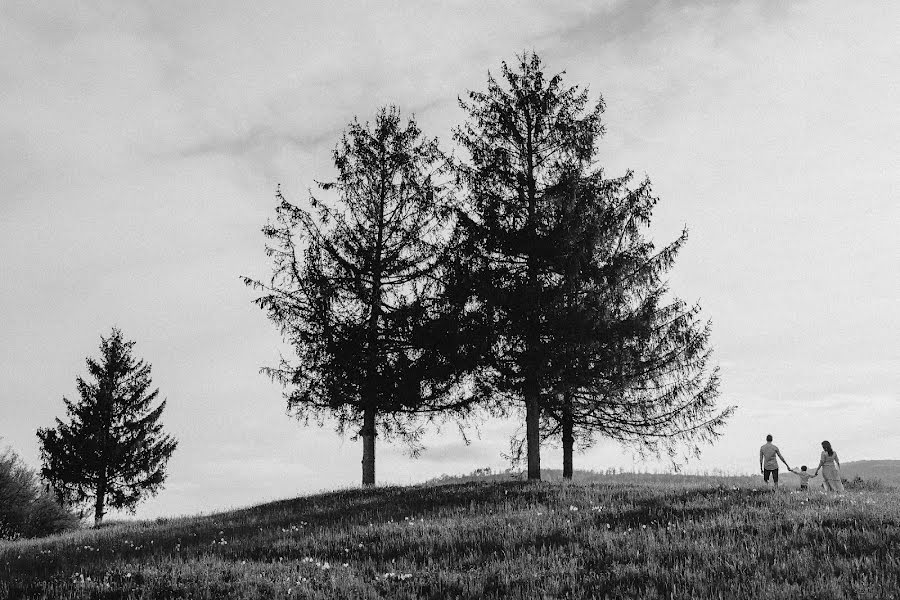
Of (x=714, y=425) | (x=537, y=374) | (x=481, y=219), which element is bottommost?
(x=714, y=425)

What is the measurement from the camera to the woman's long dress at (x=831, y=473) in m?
18.5

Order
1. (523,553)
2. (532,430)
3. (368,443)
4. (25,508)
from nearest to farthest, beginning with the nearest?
(523,553), (532,430), (368,443), (25,508)

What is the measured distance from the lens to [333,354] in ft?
73.7

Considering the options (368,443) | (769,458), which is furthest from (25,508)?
(769,458)

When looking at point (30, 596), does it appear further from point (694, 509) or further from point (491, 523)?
point (694, 509)

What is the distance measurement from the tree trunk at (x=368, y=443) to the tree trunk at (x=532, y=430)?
4940mm

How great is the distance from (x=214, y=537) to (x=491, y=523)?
5578 millimetres

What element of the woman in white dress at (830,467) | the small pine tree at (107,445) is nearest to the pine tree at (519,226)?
the woman in white dress at (830,467)

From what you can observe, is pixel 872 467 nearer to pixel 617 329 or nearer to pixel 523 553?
pixel 617 329

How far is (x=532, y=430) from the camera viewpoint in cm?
2048

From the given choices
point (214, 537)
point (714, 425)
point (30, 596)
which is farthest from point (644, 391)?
point (30, 596)

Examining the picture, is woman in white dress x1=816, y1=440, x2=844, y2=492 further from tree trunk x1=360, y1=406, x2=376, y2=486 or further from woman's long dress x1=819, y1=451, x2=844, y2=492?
tree trunk x1=360, y1=406, x2=376, y2=486

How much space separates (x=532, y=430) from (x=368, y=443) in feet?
17.6

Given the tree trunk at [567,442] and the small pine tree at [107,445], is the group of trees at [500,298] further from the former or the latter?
the small pine tree at [107,445]
